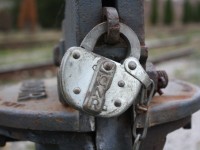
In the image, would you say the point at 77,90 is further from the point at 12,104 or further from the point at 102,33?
the point at 12,104

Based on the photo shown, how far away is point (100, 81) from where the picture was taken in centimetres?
132

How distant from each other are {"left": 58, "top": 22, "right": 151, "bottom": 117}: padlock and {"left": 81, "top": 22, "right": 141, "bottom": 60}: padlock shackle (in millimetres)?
52

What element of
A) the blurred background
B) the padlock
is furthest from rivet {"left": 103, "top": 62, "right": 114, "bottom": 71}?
the blurred background

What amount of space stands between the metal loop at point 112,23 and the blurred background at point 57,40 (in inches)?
28.8

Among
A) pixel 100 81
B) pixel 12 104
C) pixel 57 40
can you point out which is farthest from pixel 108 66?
pixel 57 40

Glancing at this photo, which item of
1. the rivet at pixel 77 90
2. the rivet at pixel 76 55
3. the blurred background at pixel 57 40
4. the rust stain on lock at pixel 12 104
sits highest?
the rivet at pixel 76 55

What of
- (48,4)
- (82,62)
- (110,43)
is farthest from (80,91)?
(48,4)

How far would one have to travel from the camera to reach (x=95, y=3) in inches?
57.2

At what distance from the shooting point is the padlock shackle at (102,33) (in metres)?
1.40

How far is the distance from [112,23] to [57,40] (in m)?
13.6

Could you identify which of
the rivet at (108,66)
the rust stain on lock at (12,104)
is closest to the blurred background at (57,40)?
the rust stain on lock at (12,104)

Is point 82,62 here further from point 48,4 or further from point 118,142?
point 48,4

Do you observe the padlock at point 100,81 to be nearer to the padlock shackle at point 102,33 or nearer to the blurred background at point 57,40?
the padlock shackle at point 102,33

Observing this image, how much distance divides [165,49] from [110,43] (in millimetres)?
10322
